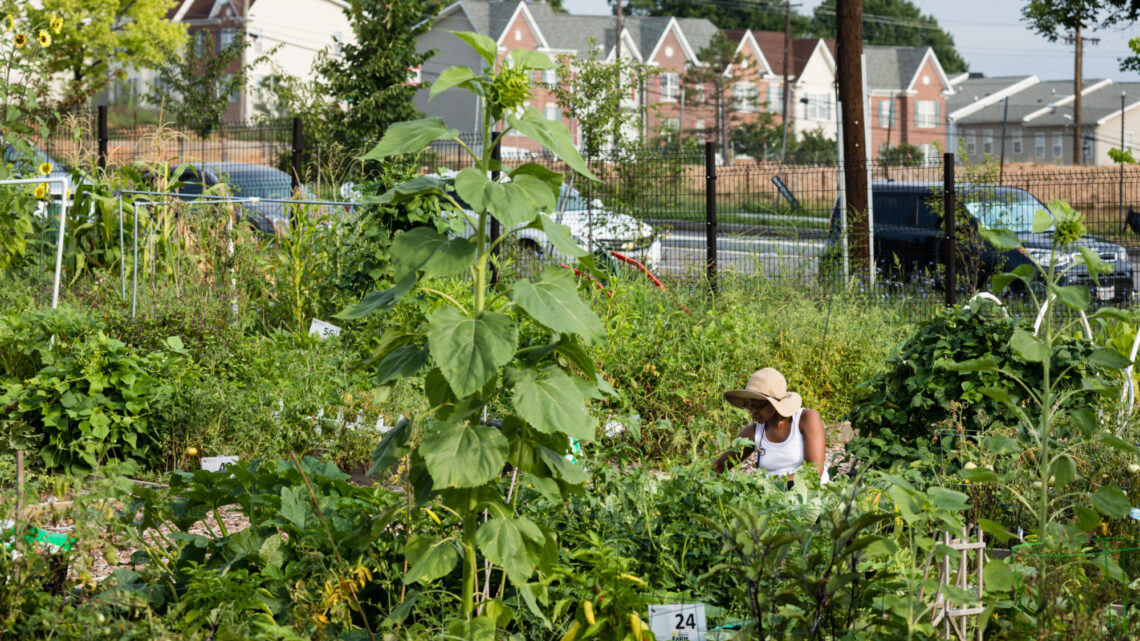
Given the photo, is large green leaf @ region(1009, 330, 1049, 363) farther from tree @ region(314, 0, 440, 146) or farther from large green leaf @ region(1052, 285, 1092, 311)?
tree @ region(314, 0, 440, 146)

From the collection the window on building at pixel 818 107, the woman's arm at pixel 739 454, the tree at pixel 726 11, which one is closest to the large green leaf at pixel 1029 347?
the woman's arm at pixel 739 454

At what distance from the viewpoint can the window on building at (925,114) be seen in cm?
6950

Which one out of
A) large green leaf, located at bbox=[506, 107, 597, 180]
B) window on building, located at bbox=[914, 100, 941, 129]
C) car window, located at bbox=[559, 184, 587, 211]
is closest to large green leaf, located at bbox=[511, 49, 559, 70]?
large green leaf, located at bbox=[506, 107, 597, 180]

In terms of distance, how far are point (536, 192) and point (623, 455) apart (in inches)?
78.6

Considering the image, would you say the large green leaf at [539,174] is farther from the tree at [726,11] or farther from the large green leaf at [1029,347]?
the tree at [726,11]

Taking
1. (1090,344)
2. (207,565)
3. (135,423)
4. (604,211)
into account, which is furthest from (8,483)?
(604,211)

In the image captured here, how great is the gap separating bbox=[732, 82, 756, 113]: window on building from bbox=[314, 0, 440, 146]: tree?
3522cm

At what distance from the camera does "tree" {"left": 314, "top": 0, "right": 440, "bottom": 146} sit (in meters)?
21.4

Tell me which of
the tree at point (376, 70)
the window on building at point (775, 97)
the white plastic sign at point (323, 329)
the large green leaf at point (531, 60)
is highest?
the window on building at point (775, 97)

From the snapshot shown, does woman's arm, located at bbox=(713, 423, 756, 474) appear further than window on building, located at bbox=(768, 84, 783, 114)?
No

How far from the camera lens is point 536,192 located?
8.83 ft

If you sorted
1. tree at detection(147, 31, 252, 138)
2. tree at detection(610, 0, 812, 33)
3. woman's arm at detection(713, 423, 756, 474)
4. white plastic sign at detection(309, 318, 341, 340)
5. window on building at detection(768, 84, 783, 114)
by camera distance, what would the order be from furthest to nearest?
tree at detection(610, 0, 812, 33) → window on building at detection(768, 84, 783, 114) → tree at detection(147, 31, 252, 138) → white plastic sign at detection(309, 318, 341, 340) → woman's arm at detection(713, 423, 756, 474)

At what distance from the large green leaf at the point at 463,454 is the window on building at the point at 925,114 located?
71.4 metres

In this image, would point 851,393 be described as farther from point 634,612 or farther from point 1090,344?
point 634,612
